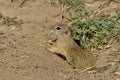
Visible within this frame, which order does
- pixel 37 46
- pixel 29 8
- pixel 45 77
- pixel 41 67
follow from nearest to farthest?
pixel 45 77, pixel 41 67, pixel 37 46, pixel 29 8

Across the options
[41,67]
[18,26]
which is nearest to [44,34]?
[18,26]

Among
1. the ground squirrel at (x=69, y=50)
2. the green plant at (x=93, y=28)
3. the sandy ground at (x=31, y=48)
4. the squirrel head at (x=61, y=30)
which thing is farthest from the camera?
the green plant at (x=93, y=28)

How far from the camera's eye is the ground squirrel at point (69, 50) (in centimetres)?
668

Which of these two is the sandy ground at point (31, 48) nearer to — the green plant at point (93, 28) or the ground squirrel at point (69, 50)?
the ground squirrel at point (69, 50)

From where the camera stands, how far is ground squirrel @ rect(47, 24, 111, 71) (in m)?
6.68

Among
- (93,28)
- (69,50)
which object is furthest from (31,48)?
(93,28)

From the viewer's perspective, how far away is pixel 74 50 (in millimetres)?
6852

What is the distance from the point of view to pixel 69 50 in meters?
6.93

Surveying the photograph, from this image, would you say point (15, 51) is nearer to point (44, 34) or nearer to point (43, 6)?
point (44, 34)

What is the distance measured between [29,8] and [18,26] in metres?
0.84

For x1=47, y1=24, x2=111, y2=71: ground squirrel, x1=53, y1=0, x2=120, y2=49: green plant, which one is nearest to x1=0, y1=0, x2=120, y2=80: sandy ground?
x1=47, y1=24, x2=111, y2=71: ground squirrel

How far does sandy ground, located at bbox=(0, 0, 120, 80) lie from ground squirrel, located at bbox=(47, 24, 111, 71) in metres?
0.14

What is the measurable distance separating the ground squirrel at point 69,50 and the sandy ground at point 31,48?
0.14 meters

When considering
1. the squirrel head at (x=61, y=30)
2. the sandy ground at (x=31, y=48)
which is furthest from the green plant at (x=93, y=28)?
the sandy ground at (x=31, y=48)
